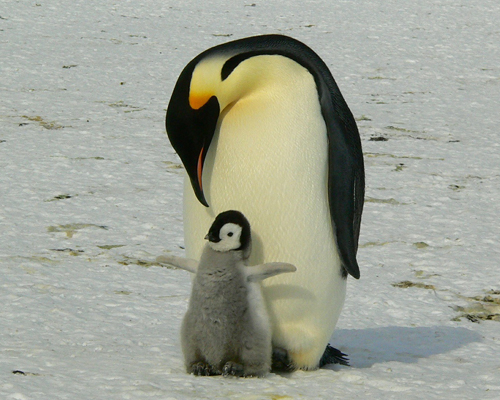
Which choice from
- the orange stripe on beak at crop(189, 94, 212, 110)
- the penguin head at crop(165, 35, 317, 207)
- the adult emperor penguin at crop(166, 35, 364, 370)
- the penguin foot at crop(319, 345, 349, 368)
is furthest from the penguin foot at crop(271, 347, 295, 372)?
the orange stripe on beak at crop(189, 94, 212, 110)

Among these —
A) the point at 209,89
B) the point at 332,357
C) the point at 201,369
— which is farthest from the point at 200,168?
the point at 332,357

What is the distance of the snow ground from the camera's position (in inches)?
112

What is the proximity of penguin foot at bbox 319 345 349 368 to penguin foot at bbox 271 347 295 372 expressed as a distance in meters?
0.14

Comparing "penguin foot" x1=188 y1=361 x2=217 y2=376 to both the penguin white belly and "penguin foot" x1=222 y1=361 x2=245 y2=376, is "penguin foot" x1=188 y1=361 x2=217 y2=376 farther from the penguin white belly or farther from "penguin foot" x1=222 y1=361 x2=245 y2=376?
the penguin white belly

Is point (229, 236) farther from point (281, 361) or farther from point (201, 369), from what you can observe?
point (281, 361)

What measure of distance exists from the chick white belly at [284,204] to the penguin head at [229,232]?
143mm

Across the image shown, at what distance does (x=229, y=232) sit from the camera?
8.65 feet

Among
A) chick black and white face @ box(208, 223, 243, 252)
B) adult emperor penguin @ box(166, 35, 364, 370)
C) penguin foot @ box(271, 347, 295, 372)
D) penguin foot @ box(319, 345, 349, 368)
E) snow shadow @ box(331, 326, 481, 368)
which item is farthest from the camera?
snow shadow @ box(331, 326, 481, 368)

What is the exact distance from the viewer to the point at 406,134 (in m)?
7.40

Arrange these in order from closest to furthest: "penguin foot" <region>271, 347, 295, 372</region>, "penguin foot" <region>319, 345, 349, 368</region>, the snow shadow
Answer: "penguin foot" <region>271, 347, 295, 372</region> → "penguin foot" <region>319, 345, 349, 368</region> → the snow shadow

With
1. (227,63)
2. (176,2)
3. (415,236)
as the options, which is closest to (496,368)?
(227,63)

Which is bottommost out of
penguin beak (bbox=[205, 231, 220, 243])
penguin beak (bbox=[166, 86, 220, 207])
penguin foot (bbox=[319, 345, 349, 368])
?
penguin foot (bbox=[319, 345, 349, 368])

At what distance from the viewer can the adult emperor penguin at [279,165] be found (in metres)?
2.78

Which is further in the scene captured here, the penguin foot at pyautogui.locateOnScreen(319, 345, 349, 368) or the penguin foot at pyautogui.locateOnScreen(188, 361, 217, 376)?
the penguin foot at pyautogui.locateOnScreen(319, 345, 349, 368)
